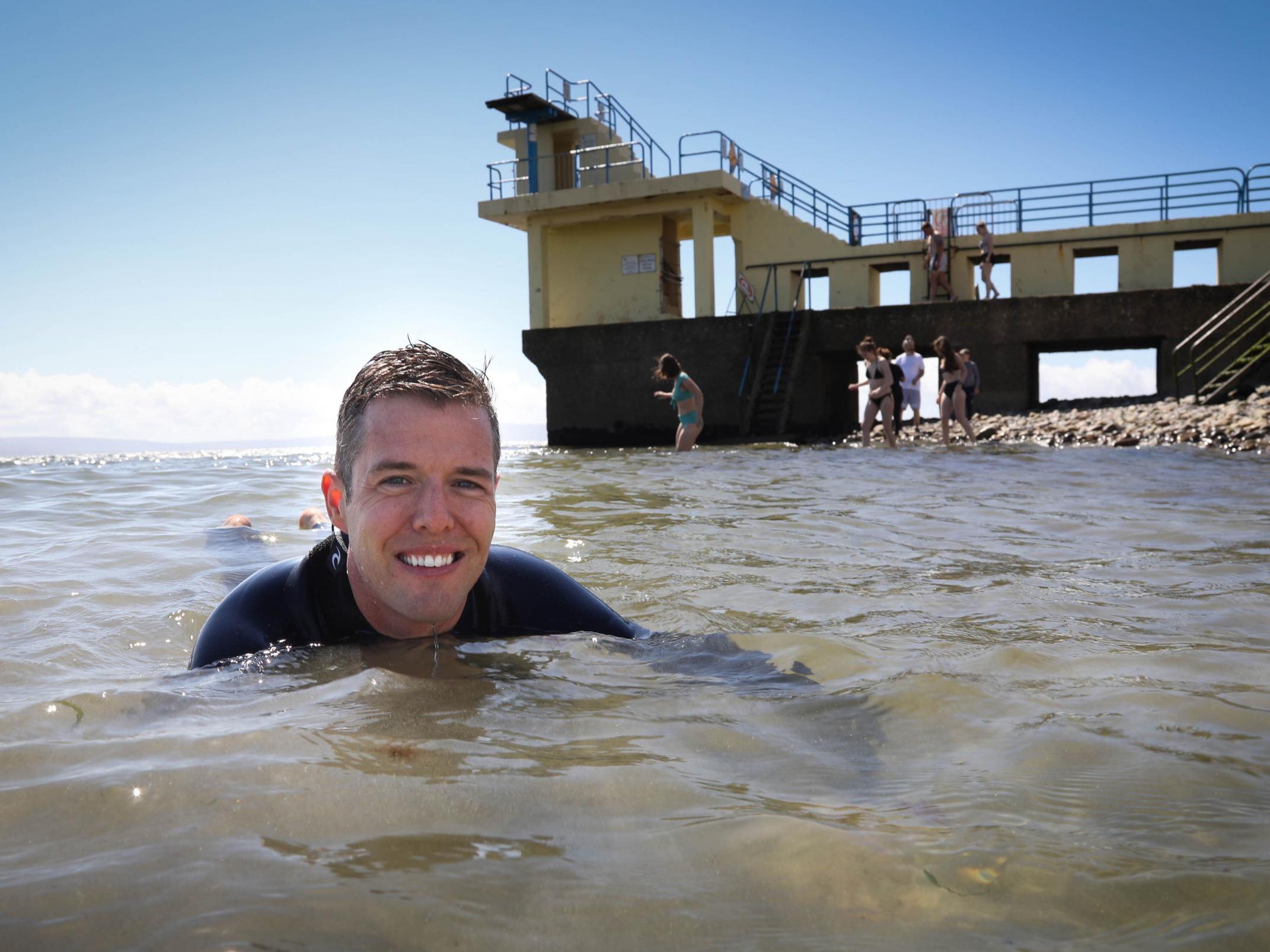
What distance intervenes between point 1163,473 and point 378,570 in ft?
31.2

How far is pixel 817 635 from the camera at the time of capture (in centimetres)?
350

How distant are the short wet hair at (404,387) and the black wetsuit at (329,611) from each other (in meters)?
0.44

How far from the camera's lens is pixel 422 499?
260cm

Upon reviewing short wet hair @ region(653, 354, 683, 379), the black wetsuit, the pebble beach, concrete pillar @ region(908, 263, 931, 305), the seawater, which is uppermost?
concrete pillar @ region(908, 263, 931, 305)

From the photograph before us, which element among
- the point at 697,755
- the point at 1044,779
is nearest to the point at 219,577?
the point at 697,755

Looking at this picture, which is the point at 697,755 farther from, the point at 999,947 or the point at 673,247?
the point at 673,247

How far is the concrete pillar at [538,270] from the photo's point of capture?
81.5ft

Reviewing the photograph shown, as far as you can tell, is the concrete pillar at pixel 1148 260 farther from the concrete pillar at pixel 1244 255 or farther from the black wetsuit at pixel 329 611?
the black wetsuit at pixel 329 611

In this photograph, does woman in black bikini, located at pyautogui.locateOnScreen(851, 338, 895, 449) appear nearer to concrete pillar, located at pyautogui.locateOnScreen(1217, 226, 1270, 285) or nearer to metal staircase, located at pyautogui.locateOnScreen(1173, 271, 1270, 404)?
metal staircase, located at pyautogui.locateOnScreen(1173, 271, 1270, 404)

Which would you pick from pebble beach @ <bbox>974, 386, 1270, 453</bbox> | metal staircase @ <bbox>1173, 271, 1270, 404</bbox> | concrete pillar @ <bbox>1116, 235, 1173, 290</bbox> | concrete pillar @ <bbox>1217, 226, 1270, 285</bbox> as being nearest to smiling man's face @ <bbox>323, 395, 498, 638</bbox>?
pebble beach @ <bbox>974, 386, 1270, 453</bbox>

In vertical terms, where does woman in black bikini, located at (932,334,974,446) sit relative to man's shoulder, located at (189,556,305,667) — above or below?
above

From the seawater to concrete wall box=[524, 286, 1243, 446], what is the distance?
52.3ft

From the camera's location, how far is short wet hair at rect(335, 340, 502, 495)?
2.65 m

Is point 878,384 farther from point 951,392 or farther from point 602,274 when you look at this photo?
point 602,274
